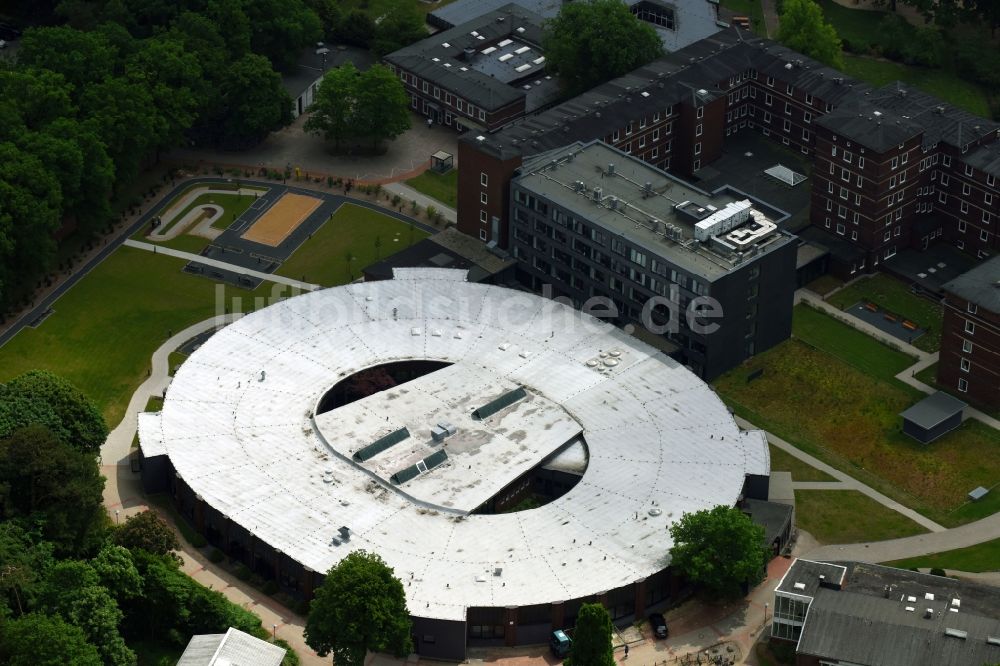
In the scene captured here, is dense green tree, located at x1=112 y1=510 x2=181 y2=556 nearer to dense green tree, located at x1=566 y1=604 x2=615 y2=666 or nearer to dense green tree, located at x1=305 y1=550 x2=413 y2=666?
dense green tree, located at x1=305 y1=550 x2=413 y2=666

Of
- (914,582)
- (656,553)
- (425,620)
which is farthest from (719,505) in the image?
(425,620)

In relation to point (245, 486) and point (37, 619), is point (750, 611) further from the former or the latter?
point (37, 619)

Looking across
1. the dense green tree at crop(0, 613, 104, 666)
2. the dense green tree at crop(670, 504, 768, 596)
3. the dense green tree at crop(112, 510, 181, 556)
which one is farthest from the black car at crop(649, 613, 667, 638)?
the dense green tree at crop(0, 613, 104, 666)

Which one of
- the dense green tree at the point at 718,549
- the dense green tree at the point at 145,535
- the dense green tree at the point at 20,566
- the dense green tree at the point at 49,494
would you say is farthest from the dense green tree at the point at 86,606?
the dense green tree at the point at 718,549

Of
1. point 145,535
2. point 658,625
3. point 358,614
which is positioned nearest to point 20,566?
point 145,535

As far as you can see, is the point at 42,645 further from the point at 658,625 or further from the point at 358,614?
the point at 658,625

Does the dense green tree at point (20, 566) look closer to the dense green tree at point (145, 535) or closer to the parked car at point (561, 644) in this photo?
the dense green tree at point (145, 535)
